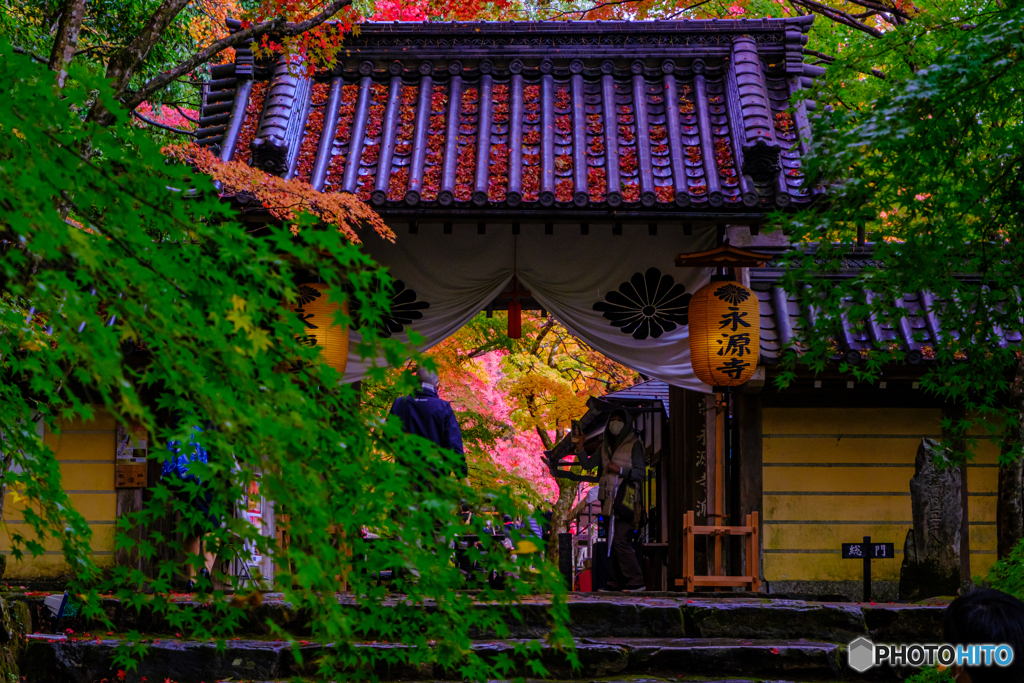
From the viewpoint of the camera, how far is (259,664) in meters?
6.34

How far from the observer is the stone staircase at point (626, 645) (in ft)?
20.7

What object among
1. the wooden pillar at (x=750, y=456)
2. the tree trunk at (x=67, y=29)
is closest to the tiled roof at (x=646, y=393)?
the wooden pillar at (x=750, y=456)

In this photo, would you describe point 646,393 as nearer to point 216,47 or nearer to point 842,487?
point 842,487

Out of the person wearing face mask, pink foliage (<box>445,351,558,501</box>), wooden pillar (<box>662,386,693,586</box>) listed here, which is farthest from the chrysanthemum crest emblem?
pink foliage (<box>445,351,558,501</box>)

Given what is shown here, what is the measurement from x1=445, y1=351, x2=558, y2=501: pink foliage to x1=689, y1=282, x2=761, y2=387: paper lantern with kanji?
11435 mm

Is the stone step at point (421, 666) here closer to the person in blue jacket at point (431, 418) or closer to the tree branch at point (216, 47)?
the person in blue jacket at point (431, 418)

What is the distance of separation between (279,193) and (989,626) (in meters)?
6.60

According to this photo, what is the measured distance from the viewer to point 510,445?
24.6m

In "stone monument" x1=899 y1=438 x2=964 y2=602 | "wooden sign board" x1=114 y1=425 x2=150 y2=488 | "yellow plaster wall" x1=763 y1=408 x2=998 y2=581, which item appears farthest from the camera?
"wooden sign board" x1=114 y1=425 x2=150 y2=488

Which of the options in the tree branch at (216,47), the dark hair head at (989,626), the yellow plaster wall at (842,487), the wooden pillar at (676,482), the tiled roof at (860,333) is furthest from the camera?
the wooden pillar at (676,482)

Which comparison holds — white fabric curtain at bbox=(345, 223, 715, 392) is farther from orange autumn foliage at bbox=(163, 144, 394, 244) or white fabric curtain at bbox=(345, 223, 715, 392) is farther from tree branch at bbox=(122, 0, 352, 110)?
tree branch at bbox=(122, 0, 352, 110)

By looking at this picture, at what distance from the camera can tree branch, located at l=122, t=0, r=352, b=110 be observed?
660cm

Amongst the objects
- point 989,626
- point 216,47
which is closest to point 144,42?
point 216,47

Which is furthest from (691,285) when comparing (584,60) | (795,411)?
(584,60)
